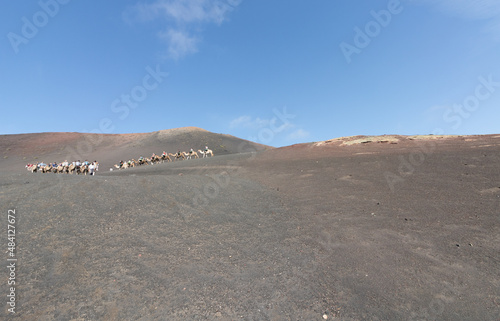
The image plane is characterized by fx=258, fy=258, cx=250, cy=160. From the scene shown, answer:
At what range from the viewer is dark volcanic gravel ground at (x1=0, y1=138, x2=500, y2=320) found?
16.6 ft

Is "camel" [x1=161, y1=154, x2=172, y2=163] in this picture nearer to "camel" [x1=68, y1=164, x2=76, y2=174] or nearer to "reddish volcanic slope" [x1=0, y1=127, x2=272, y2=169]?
"camel" [x1=68, y1=164, x2=76, y2=174]

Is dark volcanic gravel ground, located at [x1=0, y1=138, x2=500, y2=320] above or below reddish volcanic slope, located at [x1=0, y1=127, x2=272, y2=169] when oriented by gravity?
below

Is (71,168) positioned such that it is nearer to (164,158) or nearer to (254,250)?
(164,158)

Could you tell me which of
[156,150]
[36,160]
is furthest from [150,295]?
[36,160]

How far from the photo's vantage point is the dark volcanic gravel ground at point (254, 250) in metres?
5.07

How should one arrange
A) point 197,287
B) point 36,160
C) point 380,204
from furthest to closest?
1. point 36,160
2. point 380,204
3. point 197,287

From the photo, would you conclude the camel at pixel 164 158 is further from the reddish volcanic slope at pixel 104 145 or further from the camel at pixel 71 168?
the reddish volcanic slope at pixel 104 145

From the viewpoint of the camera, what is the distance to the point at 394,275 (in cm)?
611

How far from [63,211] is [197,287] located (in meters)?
5.93

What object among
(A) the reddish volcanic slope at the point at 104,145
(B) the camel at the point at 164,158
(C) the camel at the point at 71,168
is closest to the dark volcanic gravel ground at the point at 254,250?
(C) the camel at the point at 71,168

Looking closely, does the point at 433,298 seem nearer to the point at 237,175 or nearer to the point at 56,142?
the point at 237,175

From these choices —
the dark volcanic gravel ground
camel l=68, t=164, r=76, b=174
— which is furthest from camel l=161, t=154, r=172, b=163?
the dark volcanic gravel ground

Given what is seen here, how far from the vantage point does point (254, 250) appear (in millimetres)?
7387

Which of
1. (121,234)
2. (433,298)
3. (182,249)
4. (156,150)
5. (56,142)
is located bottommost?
(433,298)
